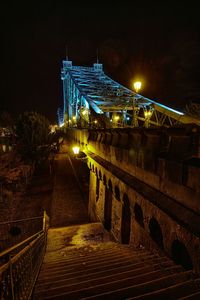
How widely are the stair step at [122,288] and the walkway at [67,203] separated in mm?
9307

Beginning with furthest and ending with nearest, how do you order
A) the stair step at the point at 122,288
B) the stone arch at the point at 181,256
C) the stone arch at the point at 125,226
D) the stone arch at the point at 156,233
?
the stone arch at the point at 125,226 < the stone arch at the point at 156,233 < the stone arch at the point at 181,256 < the stair step at the point at 122,288

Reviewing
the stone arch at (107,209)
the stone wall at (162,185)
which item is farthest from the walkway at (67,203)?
the stone wall at (162,185)

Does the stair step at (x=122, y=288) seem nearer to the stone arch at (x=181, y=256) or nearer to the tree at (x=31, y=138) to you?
the stone arch at (x=181, y=256)

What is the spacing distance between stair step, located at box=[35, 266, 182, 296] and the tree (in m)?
21.8

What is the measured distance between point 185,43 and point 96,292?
39431 millimetres

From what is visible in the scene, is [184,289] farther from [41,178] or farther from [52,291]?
[41,178]

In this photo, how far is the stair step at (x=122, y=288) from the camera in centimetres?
251

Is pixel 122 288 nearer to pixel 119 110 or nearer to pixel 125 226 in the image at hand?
pixel 125 226

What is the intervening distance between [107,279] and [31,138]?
22398mm

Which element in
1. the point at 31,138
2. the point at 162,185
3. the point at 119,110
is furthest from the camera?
the point at 119,110

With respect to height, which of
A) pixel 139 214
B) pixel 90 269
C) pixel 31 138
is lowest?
pixel 90 269

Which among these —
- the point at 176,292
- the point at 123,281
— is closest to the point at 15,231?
the point at 123,281

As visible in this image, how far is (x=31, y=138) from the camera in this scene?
76.8 ft

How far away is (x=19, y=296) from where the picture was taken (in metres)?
2.78
